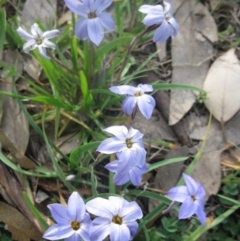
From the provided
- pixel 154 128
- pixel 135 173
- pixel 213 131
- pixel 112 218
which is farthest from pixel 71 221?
pixel 213 131

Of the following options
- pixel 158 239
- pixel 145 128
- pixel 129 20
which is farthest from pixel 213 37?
pixel 158 239

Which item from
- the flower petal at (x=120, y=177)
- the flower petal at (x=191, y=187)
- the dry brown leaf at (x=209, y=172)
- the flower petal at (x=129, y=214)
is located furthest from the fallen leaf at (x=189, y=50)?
the flower petal at (x=129, y=214)

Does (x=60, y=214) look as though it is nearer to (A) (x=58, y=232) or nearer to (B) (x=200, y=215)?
(A) (x=58, y=232)

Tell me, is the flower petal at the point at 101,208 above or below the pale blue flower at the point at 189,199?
above

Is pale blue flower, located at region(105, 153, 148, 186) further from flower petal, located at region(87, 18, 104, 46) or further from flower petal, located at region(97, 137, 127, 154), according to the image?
flower petal, located at region(87, 18, 104, 46)

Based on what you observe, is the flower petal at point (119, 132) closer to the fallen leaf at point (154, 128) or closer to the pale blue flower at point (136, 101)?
the pale blue flower at point (136, 101)

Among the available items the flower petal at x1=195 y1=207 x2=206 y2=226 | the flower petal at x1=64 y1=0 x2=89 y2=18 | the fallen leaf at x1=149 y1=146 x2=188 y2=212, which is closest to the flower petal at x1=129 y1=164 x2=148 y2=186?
the flower petal at x1=195 y1=207 x2=206 y2=226
